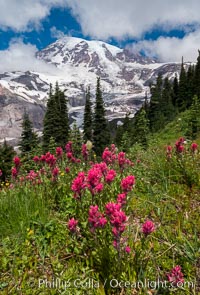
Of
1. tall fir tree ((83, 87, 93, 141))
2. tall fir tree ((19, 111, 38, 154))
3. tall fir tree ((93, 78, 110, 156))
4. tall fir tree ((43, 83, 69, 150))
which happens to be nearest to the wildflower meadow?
tall fir tree ((19, 111, 38, 154))

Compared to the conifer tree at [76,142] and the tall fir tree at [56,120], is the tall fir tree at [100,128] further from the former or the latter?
the conifer tree at [76,142]

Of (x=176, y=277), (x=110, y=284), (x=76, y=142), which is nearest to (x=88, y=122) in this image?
(x=76, y=142)

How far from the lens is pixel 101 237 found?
10.2ft

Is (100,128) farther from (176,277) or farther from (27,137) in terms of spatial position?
(176,277)

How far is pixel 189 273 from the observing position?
9.39ft

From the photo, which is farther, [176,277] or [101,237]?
[101,237]

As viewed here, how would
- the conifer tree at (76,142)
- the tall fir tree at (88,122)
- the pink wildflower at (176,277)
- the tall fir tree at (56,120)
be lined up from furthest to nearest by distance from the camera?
the tall fir tree at (88,122)
the tall fir tree at (56,120)
the conifer tree at (76,142)
the pink wildflower at (176,277)

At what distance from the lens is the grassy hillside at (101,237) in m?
2.75

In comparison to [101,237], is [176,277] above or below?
below

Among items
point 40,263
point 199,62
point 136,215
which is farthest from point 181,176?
point 199,62

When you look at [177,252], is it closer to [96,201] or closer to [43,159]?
[96,201]

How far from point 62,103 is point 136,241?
134 ft

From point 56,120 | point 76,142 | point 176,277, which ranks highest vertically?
point 176,277

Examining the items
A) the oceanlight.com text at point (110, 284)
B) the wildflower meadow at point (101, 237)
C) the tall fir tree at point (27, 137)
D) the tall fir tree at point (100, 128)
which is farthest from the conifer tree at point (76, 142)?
the tall fir tree at point (100, 128)
